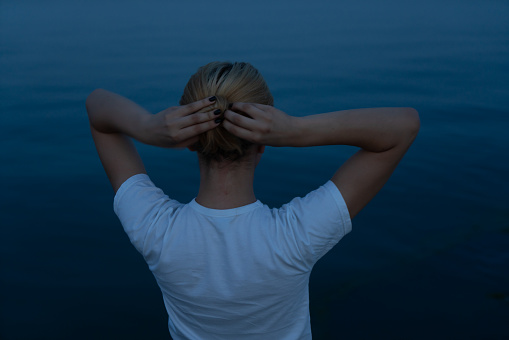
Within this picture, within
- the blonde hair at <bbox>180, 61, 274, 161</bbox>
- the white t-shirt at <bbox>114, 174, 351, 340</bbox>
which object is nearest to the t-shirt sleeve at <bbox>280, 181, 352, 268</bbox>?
the white t-shirt at <bbox>114, 174, 351, 340</bbox>

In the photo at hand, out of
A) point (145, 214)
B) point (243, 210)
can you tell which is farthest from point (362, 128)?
point (145, 214)

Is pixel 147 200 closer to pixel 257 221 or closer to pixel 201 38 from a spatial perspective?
pixel 257 221

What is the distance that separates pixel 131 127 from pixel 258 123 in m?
0.48

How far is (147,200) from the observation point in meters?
1.56

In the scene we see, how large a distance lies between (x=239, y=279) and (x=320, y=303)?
2.01 meters

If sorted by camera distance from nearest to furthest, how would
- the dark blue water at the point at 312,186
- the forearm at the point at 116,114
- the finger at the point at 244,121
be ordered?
the finger at the point at 244,121 → the forearm at the point at 116,114 → the dark blue water at the point at 312,186

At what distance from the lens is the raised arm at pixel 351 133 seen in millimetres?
1369

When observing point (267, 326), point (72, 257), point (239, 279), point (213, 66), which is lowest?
point (72, 257)

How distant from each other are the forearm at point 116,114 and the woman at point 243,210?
0.05 feet

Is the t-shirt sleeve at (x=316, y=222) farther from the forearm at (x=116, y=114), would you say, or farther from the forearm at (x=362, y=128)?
the forearm at (x=116, y=114)

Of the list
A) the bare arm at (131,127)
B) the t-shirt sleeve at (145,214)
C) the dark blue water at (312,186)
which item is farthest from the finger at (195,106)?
the dark blue water at (312,186)

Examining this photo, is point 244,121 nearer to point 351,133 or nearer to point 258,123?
point 258,123

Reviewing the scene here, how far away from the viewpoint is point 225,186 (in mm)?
1497

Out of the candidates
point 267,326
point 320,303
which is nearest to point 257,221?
point 267,326
